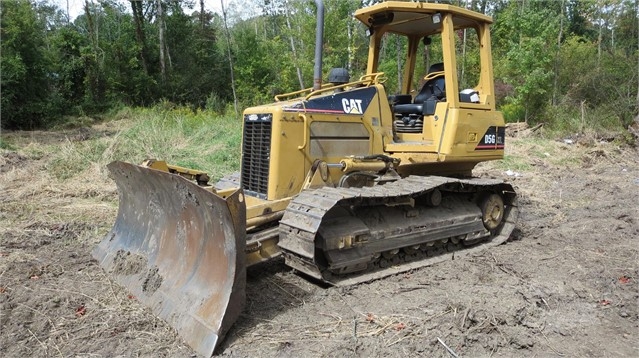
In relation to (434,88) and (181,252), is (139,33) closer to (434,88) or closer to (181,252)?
(434,88)

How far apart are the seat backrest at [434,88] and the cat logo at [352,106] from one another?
1.16 meters

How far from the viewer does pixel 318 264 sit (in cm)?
464

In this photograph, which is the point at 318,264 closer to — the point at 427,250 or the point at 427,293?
the point at 427,293

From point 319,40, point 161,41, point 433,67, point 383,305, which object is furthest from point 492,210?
point 161,41

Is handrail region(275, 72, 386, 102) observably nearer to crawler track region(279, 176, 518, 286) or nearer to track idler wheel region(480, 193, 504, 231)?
crawler track region(279, 176, 518, 286)

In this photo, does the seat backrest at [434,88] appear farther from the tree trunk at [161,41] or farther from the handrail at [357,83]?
the tree trunk at [161,41]

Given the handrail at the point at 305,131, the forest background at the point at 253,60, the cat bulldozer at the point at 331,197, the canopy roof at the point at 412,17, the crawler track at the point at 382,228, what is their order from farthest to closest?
the forest background at the point at 253,60
the canopy roof at the point at 412,17
the handrail at the point at 305,131
the crawler track at the point at 382,228
the cat bulldozer at the point at 331,197

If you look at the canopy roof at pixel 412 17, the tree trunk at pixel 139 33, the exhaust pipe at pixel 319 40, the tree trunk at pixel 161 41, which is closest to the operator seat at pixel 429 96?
the canopy roof at pixel 412 17

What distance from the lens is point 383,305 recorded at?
4.14m

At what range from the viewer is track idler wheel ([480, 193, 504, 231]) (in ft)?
19.9

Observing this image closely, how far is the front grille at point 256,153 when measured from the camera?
5.04 metres

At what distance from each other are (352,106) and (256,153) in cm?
114

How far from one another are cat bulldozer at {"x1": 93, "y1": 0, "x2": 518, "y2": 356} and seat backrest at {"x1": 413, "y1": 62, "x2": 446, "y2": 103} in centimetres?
2

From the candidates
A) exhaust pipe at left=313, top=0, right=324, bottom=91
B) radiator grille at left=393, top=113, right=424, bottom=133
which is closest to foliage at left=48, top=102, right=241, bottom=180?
radiator grille at left=393, top=113, right=424, bottom=133
